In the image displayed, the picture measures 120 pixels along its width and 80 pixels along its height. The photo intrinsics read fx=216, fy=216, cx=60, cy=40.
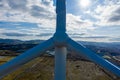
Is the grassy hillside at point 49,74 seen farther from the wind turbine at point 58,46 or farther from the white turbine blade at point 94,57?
the white turbine blade at point 94,57

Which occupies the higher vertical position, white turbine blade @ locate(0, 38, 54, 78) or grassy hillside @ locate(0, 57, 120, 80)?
white turbine blade @ locate(0, 38, 54, 78)

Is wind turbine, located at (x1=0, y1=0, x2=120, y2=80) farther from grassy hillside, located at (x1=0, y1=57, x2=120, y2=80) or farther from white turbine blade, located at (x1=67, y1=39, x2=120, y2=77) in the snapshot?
grassy hillside, located at (x1=0, y1=57, x2=120, y2=80)

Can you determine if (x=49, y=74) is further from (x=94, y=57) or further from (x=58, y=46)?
(x=94, y=57)

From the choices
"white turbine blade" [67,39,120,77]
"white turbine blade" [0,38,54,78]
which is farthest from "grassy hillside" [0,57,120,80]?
"white turbine blade" [67,39,120,77]

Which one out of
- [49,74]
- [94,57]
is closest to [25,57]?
[94,57]

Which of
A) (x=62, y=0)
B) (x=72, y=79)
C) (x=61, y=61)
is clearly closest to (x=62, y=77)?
(x=61, y=61)

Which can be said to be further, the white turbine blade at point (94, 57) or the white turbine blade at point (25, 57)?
the white turbine blade at point (25, 57)

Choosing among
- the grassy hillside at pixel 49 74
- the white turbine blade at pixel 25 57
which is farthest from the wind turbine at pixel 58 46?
the grassy hillside at pixel 49 74

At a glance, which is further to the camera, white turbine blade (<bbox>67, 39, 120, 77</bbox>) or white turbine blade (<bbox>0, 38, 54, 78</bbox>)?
white turbine blade (<bbox>0, 38, 54, 78</bbox>)
